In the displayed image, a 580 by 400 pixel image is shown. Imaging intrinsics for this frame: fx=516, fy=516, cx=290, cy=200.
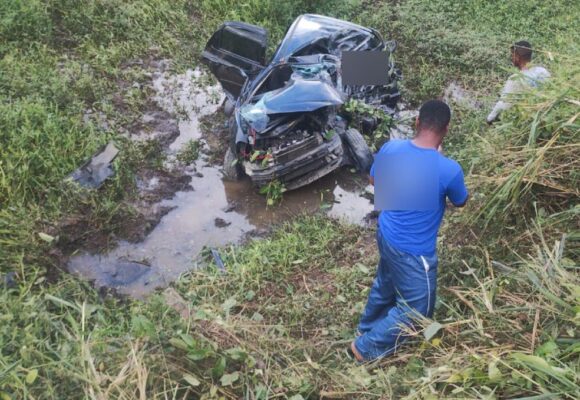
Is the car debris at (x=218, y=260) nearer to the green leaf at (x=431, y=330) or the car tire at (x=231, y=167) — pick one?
the car tire at (x=231, y=167)

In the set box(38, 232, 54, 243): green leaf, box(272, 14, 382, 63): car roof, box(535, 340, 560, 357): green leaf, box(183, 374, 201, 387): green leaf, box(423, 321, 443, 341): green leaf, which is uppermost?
A: box(535, 340, 560, 357): green leaf

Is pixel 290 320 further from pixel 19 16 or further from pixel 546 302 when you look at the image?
pixel 19 16

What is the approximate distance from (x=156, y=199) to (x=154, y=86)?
2349mm

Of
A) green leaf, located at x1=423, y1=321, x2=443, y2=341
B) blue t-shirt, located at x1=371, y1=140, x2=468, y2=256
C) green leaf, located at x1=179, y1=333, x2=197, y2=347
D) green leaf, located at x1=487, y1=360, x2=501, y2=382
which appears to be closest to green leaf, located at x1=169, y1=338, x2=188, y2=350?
green leaf, located at x1=179, y1=333, x2=197, y2=347

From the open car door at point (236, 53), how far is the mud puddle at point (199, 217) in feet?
2.82

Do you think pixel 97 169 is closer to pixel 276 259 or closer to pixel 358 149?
pixel 276 259

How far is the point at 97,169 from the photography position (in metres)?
5.32

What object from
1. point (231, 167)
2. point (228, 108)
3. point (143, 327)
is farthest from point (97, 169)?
point (143, 327)

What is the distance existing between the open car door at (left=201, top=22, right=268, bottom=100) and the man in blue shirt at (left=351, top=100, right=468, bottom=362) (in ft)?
Answer: 10.3

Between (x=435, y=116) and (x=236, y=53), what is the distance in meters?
3.67

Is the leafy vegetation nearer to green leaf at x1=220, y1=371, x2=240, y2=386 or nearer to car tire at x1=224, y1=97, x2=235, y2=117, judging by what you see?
green leaf at x1=220, y1=371, x2=240, y2=386

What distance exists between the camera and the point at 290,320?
392 centimetres

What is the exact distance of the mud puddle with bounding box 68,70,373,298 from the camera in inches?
182

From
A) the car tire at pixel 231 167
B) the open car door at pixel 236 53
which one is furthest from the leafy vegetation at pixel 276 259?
the open car door at pixel 236 53
